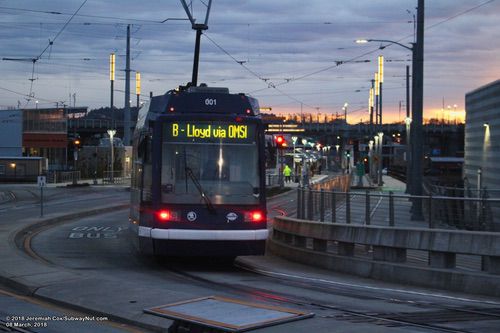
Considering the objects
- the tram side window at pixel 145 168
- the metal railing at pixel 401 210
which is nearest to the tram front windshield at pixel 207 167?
Answer: the tram side window at pixel 145 168

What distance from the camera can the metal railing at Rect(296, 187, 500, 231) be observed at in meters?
13.5

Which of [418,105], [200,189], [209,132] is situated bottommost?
[200,189]

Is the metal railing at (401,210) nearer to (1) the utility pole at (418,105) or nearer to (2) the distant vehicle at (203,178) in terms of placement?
(2) the distant vehicle at (203,178)

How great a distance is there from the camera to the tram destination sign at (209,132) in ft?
50.0

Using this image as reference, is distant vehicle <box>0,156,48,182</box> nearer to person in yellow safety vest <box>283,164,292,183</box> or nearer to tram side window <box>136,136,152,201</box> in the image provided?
person in yellow safety vest <box>283,164,292,183</box>

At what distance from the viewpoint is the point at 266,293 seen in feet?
40.8

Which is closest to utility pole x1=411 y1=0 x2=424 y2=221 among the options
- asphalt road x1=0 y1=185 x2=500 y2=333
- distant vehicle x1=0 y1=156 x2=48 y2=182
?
asphalt road x1=0 y1=185 x2=500 y2=333

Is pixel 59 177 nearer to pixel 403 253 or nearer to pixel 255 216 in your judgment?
pixel 255 216

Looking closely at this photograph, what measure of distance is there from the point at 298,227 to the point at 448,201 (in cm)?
486

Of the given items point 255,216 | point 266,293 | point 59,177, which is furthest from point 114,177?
point 266,293

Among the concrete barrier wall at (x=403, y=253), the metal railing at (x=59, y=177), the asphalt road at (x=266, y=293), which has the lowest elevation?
the asphalt road at (x=266, y=293)

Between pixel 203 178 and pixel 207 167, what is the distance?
0.24 m

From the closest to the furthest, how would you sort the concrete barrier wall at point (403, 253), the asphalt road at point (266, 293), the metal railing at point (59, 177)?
the asphalt road at point (266, 293) < the concrete barrier wall at point (403, 253) < the metal railing at point (59, 177)

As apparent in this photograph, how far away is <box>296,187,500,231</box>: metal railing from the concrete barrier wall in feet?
1.47
